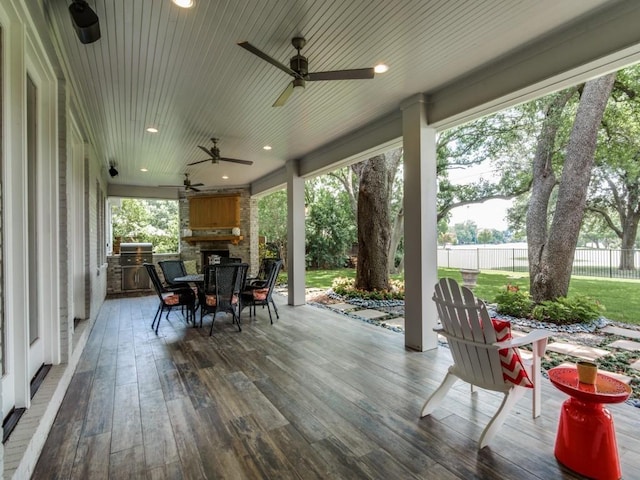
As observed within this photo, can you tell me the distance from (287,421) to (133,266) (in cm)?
737

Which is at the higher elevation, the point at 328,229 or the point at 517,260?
the point at 328,229

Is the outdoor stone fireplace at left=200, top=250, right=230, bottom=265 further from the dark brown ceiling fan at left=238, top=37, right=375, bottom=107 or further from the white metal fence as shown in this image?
the white metal fence

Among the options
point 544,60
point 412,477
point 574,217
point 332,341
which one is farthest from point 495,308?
point 412,477

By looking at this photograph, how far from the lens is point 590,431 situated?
177 cm

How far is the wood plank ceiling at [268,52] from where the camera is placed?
7.69ft

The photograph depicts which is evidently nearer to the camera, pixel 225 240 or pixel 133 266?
pixel 133 266

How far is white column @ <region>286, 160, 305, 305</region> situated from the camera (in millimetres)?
6492

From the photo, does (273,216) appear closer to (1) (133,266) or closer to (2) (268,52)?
(1) (133,266)

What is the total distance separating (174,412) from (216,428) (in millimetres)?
432

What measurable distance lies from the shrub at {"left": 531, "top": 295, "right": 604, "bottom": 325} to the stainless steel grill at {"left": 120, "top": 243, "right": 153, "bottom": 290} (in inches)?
324

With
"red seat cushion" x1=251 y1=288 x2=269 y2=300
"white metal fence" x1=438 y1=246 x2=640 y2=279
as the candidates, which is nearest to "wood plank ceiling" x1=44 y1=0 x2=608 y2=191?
"red seat cushion" x1=251 y1=288 x2=269 y2=300

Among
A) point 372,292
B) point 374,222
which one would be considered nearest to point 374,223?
point 374,222

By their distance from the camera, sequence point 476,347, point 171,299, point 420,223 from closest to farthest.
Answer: point 476,347
point 420,223
point 171,299

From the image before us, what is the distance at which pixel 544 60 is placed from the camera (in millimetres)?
2742
